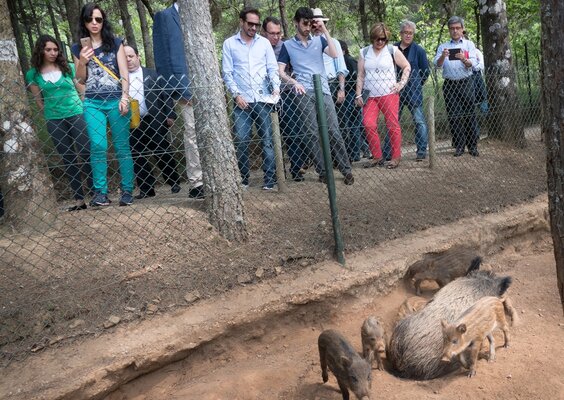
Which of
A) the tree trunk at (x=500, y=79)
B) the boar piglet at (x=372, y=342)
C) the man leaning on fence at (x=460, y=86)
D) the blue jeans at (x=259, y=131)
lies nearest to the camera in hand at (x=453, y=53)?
the man leaning on fence at (x=460, y=86)

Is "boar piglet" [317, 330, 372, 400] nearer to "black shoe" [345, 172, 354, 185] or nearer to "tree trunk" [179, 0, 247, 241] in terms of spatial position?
"tree trunk" [179, 0, 247, 241]

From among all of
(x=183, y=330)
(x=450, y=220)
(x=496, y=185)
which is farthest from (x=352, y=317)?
(x=496, y=185)

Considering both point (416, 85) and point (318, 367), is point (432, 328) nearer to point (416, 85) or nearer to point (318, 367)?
point (318, 367)

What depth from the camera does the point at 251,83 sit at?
614cm

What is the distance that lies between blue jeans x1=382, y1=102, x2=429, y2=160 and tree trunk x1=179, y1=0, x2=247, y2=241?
307 cm

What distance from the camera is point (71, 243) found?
4824 mm

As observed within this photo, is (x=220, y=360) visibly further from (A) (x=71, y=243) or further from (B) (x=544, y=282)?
(B) (x=544, y=282)

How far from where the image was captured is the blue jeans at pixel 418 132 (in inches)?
296

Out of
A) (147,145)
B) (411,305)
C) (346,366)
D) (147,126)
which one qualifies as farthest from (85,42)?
(411,305)

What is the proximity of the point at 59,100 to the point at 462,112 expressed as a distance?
5.59 metres

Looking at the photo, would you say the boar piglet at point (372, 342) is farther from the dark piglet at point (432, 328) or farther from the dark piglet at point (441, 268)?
the dark piglet at point (441, 268)

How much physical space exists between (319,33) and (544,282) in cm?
392

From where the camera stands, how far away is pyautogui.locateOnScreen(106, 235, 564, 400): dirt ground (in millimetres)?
4078

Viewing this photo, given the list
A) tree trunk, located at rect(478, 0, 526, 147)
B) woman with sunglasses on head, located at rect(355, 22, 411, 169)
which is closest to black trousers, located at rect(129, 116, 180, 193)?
woman with sunglasses on head, located at rect(355, 22, 411, 169)
